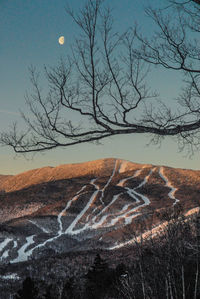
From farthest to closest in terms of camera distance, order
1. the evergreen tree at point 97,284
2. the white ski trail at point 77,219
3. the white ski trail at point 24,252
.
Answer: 1. the white ski trail at point 77,219
2. the white ski trail at point 24,252
3. the evergreen tree at point 97,284

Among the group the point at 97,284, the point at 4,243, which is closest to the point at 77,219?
the point at 4,243

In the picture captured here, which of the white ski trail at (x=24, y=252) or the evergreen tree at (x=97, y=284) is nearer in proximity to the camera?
the evergreen tree at (x=97, y=284)

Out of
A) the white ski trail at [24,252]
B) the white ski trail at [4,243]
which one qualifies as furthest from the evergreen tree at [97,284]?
the white ski trail at [4,243]

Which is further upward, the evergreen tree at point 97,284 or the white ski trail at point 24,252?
the evergreen tree at point 97,284

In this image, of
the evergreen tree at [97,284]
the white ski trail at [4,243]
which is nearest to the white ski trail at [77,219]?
the white ski trail at [4,243]

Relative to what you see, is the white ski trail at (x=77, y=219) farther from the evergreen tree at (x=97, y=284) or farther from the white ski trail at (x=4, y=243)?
the evergreen tree at (x=97, y=284)

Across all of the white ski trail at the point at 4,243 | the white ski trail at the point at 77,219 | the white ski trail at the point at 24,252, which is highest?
the white ski trail at the point at 77,219

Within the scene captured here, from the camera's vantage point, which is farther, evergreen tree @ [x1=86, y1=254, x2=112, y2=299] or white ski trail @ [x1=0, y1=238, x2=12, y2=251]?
white ski trail @ [x1=0, y1=238, x2=12, y2=251]

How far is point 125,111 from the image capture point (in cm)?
862

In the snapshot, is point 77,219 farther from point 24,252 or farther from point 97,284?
point 97,284

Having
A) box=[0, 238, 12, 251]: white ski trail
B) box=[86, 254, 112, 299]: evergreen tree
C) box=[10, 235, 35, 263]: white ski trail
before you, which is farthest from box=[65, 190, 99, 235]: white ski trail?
box=[86, 254, 112, 299]: evergreen tree

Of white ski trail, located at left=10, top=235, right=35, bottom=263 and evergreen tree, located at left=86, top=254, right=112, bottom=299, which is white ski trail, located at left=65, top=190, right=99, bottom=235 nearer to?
white ski trail, located at left=10, top=235, right=35, bottom=263

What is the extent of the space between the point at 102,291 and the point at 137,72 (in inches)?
2308

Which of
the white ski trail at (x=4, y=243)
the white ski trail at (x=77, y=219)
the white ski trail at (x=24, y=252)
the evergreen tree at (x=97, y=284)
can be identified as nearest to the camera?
the evergreen tree at (x=97, y=284)
